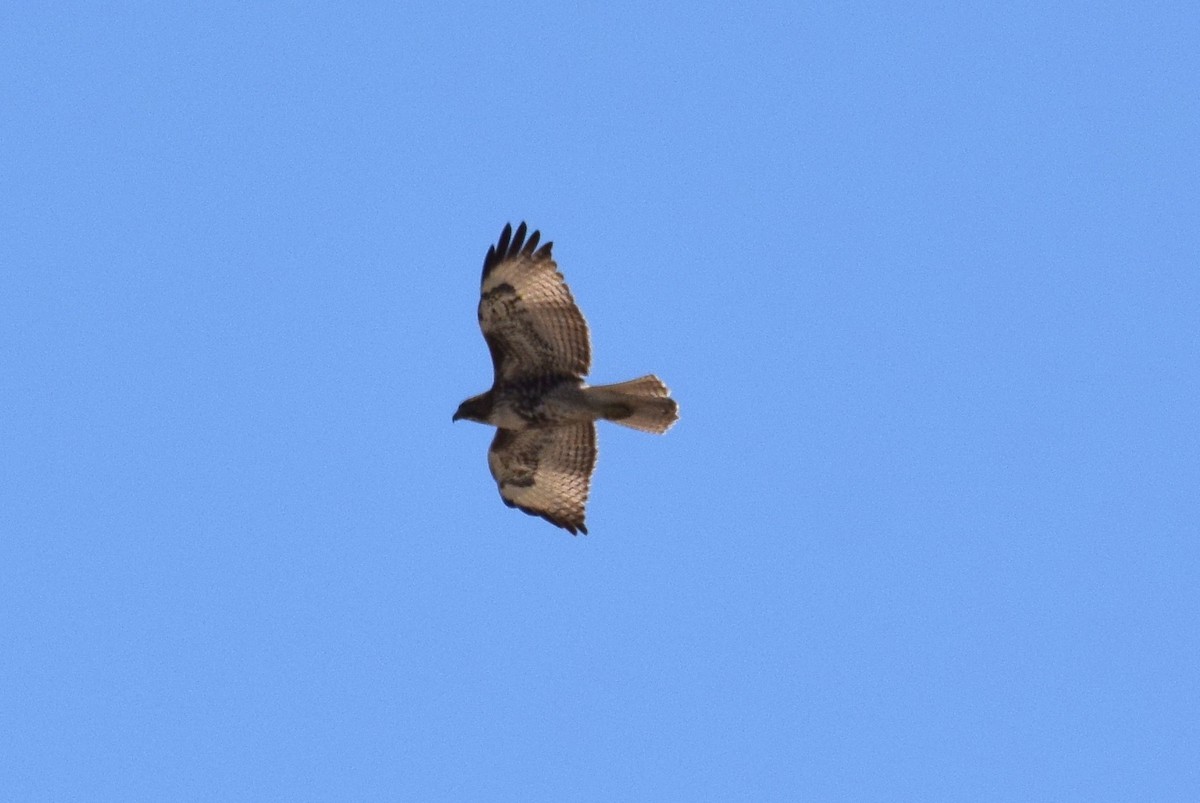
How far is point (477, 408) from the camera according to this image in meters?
15.9

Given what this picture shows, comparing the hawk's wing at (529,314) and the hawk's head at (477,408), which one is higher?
the hawk's wing at (529,314)

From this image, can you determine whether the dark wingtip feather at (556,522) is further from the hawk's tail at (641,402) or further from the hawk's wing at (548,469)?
the hawk's tail at (641,402)

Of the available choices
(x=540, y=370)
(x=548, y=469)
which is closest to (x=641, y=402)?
(x=540, y=370)

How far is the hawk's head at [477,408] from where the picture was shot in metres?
15.9

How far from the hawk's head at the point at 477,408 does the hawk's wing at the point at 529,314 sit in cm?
29

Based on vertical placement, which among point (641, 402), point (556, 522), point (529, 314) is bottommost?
point (556, 522)

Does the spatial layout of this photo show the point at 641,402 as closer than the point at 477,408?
Yes

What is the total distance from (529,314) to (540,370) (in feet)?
1.59

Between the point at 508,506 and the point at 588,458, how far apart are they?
81 centimetres

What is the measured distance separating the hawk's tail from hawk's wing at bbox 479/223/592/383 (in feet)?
0.84

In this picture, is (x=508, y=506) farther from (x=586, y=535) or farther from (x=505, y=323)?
(x=505, y=323)

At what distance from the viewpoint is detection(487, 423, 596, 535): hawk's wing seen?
16.3 meters

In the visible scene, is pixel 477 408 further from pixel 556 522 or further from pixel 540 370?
pixel 556 522

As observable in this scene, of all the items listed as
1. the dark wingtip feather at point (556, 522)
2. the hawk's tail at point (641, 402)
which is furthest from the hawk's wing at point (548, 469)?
the hawk's tail at point (641, 402)
